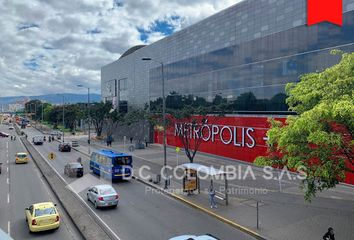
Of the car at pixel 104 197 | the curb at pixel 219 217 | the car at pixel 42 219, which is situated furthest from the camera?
the car at pixel 104 197

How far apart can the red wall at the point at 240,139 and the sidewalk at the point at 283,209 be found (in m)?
6.95

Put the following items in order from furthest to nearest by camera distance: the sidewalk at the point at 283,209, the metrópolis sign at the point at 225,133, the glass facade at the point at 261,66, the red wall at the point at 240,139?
→ the metrópolis sign at the point at 225,133, the red wall at the point at 240,139, the glass facade at the point at 261,66, the sidewalk at the point at 283,209

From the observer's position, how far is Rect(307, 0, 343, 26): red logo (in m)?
26.8

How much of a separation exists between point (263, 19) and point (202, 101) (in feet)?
47.5

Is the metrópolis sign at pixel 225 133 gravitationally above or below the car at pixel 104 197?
above

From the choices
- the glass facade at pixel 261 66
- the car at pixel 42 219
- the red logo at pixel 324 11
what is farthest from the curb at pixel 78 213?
the red logo at pixel 324 11

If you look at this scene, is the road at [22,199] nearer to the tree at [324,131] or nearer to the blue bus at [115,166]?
the blue bus at [115,166]

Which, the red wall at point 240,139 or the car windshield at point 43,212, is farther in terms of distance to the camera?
the red wall at point 240,139

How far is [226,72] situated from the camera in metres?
40.3

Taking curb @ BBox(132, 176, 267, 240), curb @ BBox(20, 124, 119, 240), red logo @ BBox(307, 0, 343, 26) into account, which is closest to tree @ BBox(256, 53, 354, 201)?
curb @ BBox(132, 176, 267, 240)

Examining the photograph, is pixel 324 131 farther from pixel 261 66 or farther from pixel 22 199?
pixel 261 66

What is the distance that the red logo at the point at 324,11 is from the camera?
26.8 m

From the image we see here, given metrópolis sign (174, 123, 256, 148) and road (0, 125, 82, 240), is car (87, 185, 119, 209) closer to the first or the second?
road (0, 125, 82, 240)

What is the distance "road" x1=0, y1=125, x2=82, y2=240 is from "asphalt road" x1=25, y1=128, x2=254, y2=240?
81.5 inches
